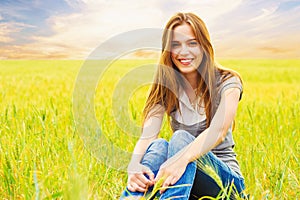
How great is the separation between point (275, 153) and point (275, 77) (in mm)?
10918

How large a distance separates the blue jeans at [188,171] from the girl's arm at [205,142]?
0.03m

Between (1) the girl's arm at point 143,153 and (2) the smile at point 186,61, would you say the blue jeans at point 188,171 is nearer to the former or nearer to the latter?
(1) the girl's arm at point 143,153

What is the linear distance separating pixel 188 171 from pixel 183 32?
0.70 metres

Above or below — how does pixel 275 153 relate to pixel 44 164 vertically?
below

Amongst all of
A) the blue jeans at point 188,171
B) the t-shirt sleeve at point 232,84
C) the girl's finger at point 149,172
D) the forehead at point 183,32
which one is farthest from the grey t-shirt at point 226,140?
the girl's finger at point 149,172

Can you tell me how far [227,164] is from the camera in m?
1.82

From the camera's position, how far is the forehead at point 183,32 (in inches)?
74.5

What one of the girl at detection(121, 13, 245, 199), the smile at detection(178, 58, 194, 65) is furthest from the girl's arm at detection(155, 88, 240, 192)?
the smile at detection(178, 58, 194, 65)

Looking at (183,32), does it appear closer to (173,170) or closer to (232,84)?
(232,84)

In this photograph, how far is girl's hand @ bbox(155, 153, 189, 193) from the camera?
4.97ft

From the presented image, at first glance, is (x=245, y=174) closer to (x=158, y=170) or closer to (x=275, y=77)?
(x=158, y=170)

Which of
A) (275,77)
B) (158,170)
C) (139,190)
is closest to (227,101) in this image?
(158,170)

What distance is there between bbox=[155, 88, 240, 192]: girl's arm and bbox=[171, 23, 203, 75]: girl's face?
0.74 feet

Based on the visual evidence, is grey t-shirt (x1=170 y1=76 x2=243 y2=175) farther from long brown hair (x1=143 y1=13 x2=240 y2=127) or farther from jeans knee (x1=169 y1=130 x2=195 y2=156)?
jeans knee (x1=169 y1=130 x2=195 y2=156)
